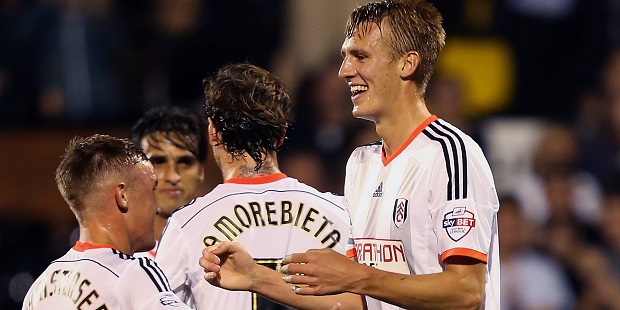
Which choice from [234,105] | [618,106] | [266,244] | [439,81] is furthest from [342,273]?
[618,106]

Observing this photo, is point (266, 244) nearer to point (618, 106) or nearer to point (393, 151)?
point (393, 151)

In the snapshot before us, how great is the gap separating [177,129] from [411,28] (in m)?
1.94

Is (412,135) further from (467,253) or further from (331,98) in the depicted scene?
(331,98)

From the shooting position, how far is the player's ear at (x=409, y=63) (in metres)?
4.39

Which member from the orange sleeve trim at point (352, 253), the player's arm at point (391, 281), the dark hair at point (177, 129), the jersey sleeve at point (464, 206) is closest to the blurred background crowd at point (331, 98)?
the dark hair at point (177, 129)

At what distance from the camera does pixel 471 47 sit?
36.4 ft

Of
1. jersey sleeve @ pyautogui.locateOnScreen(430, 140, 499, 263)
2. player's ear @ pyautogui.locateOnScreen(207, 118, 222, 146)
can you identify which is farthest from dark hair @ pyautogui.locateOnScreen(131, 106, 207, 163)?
jersey sleeve @ pyautogui.locateOnScreen(430, 140, 499, 263)

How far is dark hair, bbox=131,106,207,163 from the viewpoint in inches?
233

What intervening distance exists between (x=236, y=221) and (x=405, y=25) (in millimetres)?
1092

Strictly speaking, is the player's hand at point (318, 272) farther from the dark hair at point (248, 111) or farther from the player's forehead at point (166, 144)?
the player's forehead at point (166, 144)

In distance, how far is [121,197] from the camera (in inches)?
181

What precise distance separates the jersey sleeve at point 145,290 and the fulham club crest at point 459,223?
41.5 inches

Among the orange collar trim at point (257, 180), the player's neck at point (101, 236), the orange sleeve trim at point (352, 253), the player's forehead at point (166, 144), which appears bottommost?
the orange sleeve trim at point (352, 253)

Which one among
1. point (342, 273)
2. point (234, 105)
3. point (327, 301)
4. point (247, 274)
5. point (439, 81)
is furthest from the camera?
point (439, 81)
